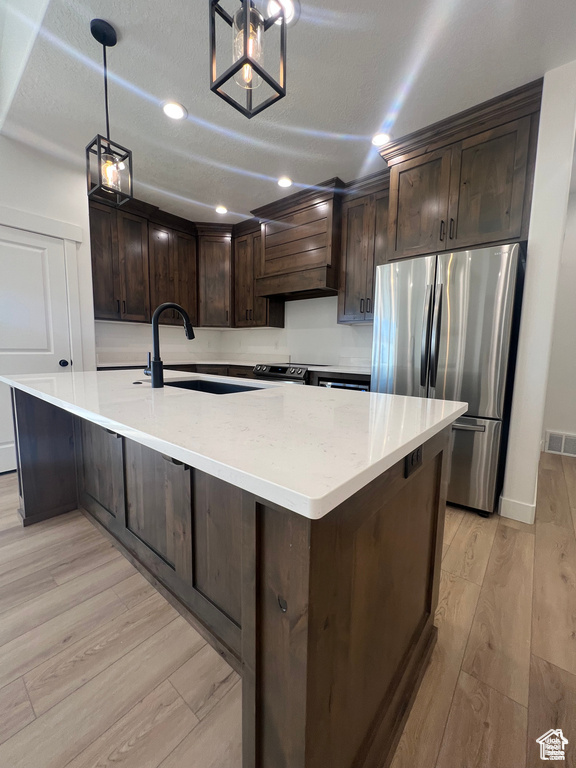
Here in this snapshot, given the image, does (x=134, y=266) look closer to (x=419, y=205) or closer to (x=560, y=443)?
(x=419, y=205)

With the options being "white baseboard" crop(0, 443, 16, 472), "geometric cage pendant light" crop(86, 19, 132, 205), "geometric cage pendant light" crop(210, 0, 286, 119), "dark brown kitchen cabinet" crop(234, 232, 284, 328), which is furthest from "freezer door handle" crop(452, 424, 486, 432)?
"white baseboard" crop(0, 443, 16, 472)

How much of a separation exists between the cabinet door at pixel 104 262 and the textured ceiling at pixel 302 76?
58 cm

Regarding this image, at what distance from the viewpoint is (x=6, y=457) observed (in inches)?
107

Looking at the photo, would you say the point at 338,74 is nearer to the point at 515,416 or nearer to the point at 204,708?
the point at 515,416

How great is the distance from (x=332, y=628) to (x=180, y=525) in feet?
2.51

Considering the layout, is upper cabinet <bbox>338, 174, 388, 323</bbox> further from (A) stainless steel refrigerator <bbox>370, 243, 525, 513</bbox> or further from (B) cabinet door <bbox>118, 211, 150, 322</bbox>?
(B) cabinet door <bbox>118, 211, 150, 322</bbox>

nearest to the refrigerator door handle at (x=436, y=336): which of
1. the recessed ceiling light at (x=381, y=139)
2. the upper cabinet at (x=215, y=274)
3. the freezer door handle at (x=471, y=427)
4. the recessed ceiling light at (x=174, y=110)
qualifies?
the freezer door handle at (x=471, y=427)

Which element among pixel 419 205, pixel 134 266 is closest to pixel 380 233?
pixel 419 205

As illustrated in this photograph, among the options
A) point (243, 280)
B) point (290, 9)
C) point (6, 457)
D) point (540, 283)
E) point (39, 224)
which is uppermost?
point (290, 9)

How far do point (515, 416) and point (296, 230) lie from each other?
265 cm

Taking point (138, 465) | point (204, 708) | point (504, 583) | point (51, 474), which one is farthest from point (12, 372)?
point (504, 583)

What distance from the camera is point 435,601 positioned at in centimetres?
123

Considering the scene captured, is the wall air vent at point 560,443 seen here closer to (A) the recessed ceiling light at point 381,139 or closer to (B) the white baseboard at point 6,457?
(A) the recessed ceiling light at point 381,139

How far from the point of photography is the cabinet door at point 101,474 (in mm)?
1598
